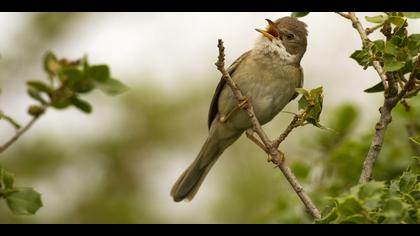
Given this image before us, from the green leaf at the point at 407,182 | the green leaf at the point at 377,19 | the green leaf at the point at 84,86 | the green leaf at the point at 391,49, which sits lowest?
the green leaf at the point at 407,182

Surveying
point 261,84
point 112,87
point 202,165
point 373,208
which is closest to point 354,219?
point 373,208

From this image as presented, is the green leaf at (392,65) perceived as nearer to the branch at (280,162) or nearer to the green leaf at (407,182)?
the green leaf at (407,182)

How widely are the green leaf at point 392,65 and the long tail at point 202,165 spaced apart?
9.47ft

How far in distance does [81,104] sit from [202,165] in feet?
10.3

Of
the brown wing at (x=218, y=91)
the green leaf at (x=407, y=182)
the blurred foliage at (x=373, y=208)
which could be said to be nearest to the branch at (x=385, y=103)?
the green leaf at (x=407, y=182)

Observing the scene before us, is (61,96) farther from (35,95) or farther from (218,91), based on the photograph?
(218,91)

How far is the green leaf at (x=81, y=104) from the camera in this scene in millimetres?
3264

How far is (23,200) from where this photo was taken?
3.03 meters

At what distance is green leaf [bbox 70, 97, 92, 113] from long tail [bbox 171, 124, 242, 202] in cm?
284

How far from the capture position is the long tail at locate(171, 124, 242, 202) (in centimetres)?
616

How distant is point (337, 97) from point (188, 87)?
5.45 ft

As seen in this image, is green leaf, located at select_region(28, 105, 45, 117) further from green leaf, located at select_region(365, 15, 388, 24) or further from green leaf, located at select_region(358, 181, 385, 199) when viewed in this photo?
green leaf, located at select_region(365, 15, 388, 24)

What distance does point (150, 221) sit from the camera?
23.1 feet
